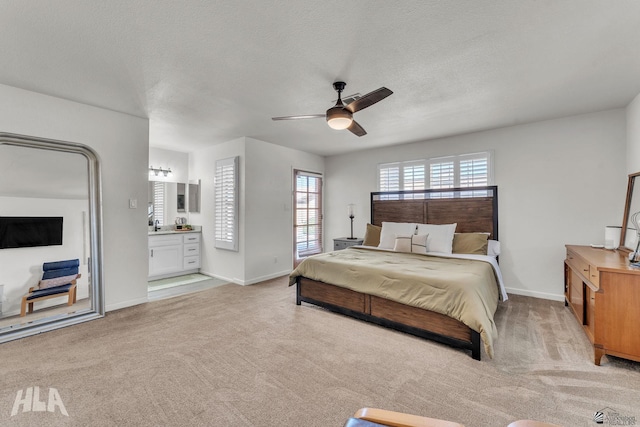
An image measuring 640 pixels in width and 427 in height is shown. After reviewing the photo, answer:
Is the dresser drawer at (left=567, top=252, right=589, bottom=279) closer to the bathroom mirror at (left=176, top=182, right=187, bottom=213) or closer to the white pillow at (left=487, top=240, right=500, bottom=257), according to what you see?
the white pillow at (left=487, top=240, right=500, bottom=257)

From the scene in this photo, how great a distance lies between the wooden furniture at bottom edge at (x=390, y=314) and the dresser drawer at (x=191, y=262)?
9.65 feet

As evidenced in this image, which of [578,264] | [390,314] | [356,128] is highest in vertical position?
[356,128]

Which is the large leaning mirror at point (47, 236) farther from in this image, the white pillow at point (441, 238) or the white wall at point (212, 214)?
the white pillow at point (441, 238)

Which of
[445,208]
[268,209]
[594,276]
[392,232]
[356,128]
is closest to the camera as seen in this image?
[594,276]

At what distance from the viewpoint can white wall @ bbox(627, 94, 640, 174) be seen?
3232 mm

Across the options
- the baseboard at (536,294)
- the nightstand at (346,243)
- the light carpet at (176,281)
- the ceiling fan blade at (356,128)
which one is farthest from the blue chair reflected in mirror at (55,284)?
the baseboard at (536,294)

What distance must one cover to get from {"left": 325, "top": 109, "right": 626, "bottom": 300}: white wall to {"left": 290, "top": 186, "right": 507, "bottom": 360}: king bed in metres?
0.35

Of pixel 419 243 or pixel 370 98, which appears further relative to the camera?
pixel 419 243

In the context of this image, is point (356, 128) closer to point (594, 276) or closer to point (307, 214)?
point (594, 276)

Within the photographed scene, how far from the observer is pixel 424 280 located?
112 inches

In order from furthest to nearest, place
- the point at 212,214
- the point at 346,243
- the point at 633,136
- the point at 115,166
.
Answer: the point at 212,214 < the point at 346,243 < the point at 115,166 < the point at 633,136

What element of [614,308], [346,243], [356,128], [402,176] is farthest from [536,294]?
[356,128]

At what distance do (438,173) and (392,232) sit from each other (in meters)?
1.44

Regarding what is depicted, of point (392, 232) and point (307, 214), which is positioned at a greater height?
point (307, 214)
